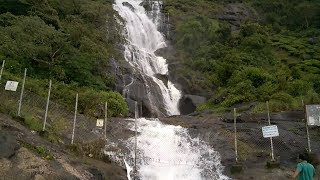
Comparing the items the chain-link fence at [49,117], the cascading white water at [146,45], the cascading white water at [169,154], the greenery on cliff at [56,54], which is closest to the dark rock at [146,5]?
the cascading white water at [146,45]

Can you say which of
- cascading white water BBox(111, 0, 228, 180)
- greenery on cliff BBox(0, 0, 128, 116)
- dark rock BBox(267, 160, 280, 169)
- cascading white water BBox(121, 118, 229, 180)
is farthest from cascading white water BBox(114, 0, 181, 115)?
dark rock BBox(267, 160, 280, 169)

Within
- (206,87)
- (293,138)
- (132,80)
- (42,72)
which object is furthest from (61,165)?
(206,87)

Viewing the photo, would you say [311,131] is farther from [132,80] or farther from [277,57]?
[277,57]

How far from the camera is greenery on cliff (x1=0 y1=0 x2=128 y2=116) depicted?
75.0 ft

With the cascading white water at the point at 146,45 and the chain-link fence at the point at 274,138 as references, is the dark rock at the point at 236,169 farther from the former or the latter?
the cascading white water at the point at 146,45

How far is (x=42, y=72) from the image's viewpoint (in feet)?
82.9

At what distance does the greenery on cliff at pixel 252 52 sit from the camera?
2709cm

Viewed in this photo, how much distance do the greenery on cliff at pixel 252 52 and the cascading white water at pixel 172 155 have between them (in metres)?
6.58

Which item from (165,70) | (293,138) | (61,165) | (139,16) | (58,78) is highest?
(139,16)

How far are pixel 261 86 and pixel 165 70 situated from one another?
9158 millimetres

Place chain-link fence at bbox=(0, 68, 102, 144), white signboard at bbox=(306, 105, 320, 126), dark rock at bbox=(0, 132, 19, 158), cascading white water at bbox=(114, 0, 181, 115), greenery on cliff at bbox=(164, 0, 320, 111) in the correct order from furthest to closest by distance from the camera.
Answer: cascading white water at bbox=(114, 0, 181, 115), greenery on cliff at bbox=(164, 0, 320, 111), chain-link fence at bbox=(0, 68, 102, 144), white signboard at bbox=(306, 105, 320, 126), dark rock at bbox=(0, 132, 19, 158)

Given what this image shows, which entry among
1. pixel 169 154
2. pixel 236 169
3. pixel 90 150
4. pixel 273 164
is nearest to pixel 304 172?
pixel 236 169

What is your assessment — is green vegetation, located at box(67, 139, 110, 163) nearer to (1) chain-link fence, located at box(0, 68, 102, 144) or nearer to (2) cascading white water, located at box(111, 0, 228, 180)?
(2) cascading white water, located at box(111, 0, 228, 180)

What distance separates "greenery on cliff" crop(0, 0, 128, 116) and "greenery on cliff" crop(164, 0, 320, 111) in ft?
23.9
